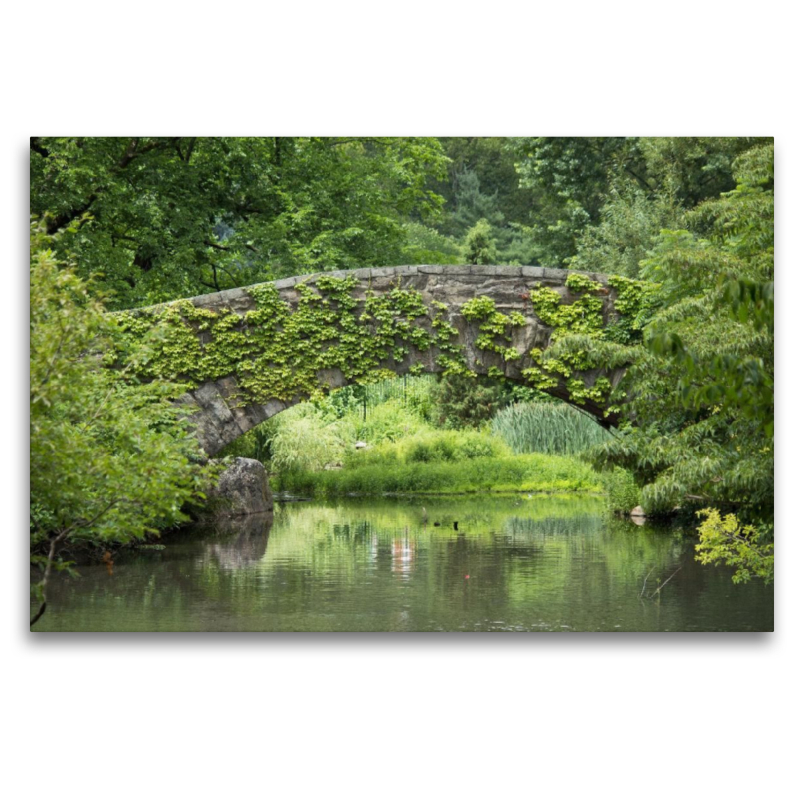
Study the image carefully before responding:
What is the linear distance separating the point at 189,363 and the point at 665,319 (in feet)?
12.7

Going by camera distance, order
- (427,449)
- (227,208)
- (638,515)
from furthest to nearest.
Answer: (427,449), (227,208), (638,515)

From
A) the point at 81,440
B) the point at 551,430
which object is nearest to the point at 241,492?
the point at 551,430

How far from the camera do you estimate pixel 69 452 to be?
17.7 feet

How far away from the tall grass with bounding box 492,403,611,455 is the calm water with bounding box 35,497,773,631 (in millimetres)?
3239

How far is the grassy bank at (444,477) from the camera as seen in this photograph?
13266 mm

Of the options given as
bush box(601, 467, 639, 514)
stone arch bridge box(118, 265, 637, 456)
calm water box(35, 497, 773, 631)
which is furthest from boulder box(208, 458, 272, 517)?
bush box(601, 467, 639, 514)

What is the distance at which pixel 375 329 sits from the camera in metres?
8.91

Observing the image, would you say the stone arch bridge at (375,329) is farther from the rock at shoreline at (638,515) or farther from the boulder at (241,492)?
the boulder at (241,492)

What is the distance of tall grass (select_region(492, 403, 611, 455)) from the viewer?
1341 cm

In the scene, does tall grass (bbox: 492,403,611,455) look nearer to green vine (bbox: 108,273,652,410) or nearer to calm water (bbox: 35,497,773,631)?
calm water (bbox: 35,497,773,631)

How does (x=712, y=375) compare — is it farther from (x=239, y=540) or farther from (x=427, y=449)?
(x=427, y=449)

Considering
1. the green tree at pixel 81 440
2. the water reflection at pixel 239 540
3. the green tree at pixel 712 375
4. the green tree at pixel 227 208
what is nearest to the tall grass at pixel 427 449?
the water reflection at pixel 239 540

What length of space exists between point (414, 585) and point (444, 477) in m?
6.50
